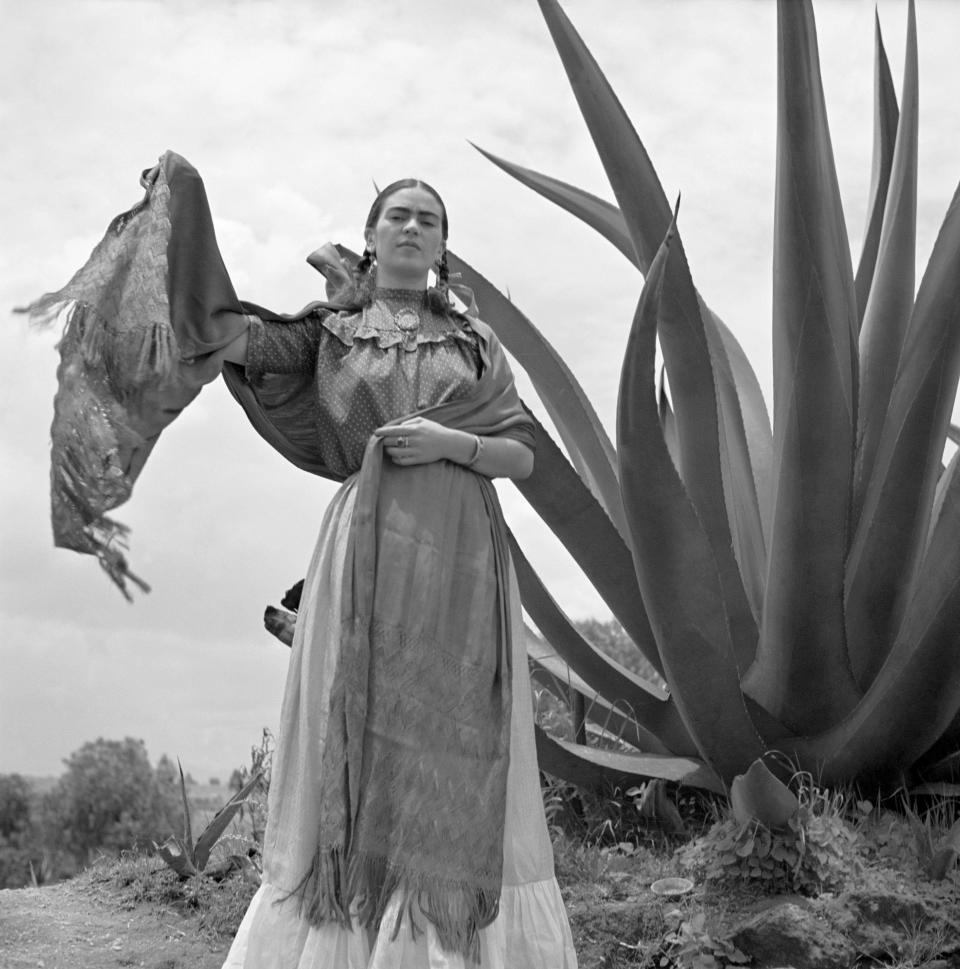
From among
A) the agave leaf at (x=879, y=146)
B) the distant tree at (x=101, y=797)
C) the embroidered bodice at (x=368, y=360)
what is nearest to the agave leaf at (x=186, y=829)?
the embroidered bodice at (x=368, y=360)

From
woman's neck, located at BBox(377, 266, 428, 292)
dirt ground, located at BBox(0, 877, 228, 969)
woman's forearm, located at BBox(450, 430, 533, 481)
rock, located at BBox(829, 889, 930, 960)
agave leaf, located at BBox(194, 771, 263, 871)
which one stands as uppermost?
woman's neck, located at BBox(377, 266, 428, 292)

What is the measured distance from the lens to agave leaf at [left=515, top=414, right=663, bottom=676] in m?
3.55

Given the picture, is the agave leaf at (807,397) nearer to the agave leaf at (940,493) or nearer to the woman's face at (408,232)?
the agave leaf at (940,493)

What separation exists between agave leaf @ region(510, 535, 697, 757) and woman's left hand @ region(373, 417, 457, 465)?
4.45 ft

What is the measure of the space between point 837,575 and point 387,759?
141 centimetres

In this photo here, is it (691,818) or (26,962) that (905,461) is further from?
(26,962)

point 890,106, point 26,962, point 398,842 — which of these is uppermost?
point 890,106

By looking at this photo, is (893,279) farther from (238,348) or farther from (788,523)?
(238,348)

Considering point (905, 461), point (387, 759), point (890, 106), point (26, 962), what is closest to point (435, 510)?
point (387, 759)

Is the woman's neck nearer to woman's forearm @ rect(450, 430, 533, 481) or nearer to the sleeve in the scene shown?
the sleeve

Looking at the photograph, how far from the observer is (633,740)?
4.09 m

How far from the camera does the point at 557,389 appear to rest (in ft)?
13.8

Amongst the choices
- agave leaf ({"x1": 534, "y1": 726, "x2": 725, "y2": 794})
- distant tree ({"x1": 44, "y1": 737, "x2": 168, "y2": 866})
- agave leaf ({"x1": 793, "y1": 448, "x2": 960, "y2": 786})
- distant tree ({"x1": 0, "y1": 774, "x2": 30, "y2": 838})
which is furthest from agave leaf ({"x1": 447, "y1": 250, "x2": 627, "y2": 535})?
distant tree ({"x1": 0, "y1": 774, "x2": 30, "y2": 838})

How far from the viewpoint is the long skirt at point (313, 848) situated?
96.1 inches
